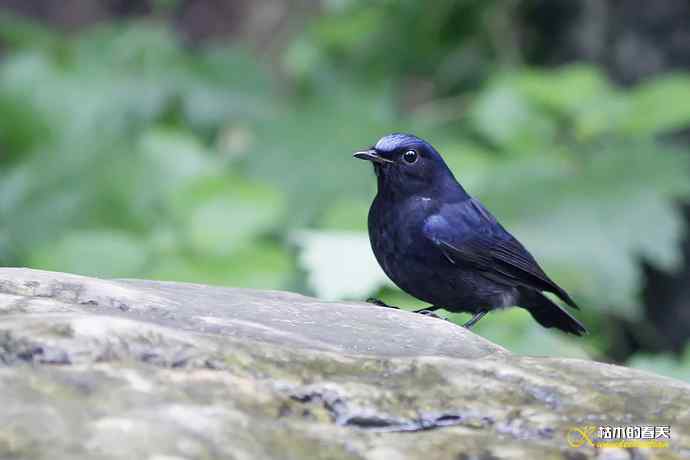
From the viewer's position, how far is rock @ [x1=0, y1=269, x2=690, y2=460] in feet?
6.82

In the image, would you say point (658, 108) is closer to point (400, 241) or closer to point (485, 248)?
point (485, 248)

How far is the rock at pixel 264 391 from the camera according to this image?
2.08 m

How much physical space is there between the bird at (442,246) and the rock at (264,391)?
1013mm

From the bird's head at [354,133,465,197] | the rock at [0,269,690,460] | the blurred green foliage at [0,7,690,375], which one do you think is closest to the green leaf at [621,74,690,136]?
the blurred green foliage at [0,7,690,375]

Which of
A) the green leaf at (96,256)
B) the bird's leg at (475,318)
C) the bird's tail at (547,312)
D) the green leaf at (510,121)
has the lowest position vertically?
the bird's leg at (475,318)

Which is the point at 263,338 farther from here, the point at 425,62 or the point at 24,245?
the point at 425,62

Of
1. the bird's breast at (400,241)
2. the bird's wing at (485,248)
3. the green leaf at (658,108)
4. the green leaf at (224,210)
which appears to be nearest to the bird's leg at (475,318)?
the bird's wing at (485,248)

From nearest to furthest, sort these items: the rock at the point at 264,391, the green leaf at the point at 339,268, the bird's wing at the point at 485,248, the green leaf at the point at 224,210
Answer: the rock at the point at 264,391 → the bird's wing at the point at 485,248 → the green leaf at the point at 339,268 → the green leaf at the point at 224,210

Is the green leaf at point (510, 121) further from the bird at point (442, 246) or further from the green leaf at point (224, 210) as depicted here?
the bird at point (442, 246)

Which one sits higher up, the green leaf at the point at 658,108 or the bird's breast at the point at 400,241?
the green leaf at the point at 658,108

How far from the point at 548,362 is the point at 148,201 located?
3.37 meters

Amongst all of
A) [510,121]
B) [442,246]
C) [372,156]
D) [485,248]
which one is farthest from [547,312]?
[510,121]

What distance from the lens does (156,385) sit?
2256mm

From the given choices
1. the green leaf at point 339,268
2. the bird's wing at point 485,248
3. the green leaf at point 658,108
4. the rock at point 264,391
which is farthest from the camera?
the green leaf at point 658,108
